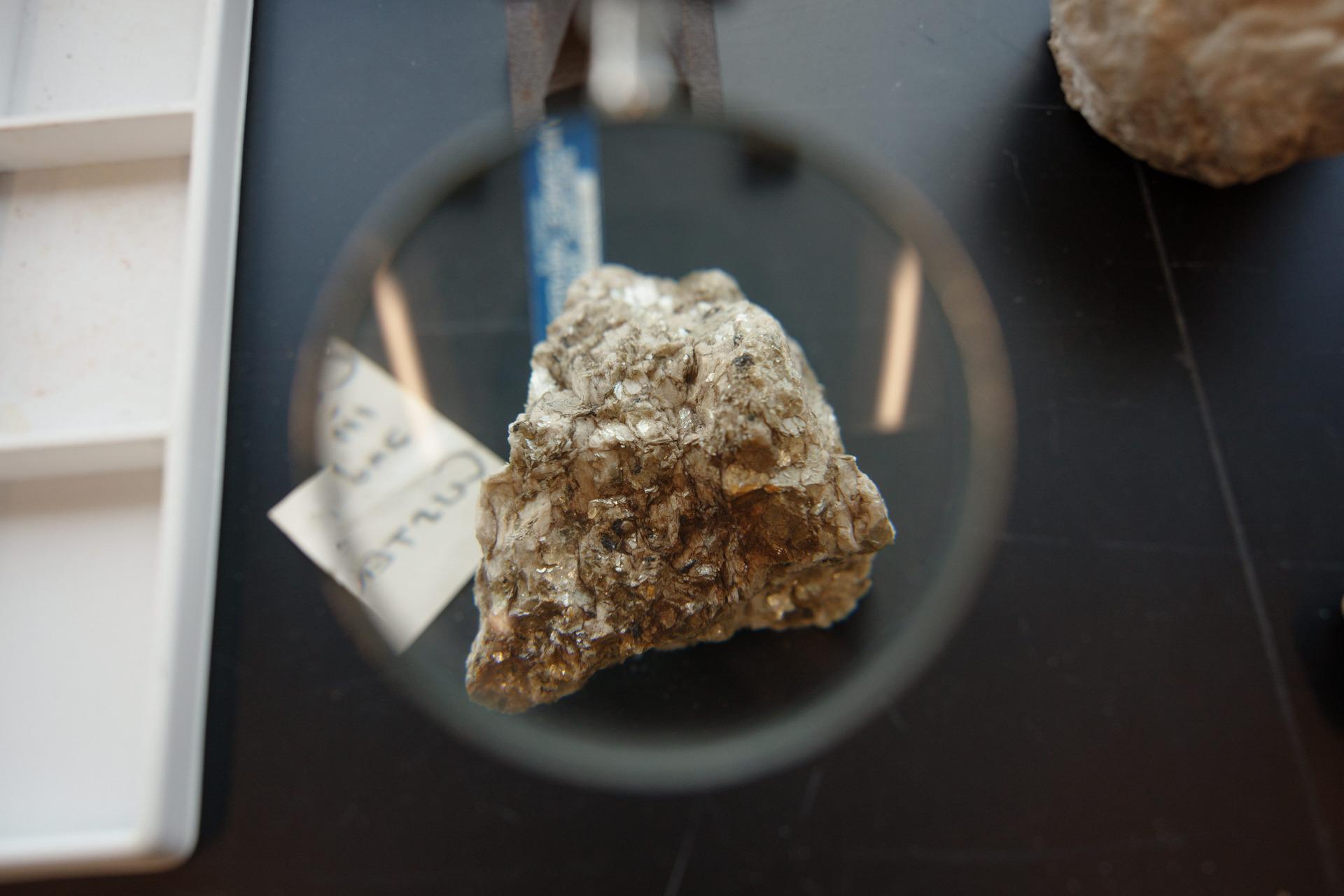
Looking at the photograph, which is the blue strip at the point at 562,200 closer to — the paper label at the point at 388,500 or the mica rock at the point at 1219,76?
the paper label at the point at 388,500

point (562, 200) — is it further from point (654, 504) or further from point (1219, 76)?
point (1219, 76)

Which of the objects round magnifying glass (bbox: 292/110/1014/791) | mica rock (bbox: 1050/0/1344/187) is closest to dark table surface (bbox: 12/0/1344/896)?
round magnifying glass (bbox: 292/110/1014/791)

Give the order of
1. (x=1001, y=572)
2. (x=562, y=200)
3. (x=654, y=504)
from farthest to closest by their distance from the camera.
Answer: (x=562, y=200) → (x=1001, y=572) → (x=654, y=504)

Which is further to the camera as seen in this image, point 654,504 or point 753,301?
point 753,301

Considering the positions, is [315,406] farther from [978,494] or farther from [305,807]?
[978,494]

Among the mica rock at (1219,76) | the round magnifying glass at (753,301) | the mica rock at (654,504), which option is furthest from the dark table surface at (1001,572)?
the mica rock at (654,504)

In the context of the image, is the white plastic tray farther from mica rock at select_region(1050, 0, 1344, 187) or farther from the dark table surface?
mica rock at select_region(1050, 0, 1344, 187)

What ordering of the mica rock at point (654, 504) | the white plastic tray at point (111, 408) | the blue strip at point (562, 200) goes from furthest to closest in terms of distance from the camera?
the blue strip at point (562, 200) < the white plastic tray at point (111, 408) < the mica rock at point (654, 504)

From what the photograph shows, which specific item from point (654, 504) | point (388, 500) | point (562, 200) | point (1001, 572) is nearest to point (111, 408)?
point (388, 500)
